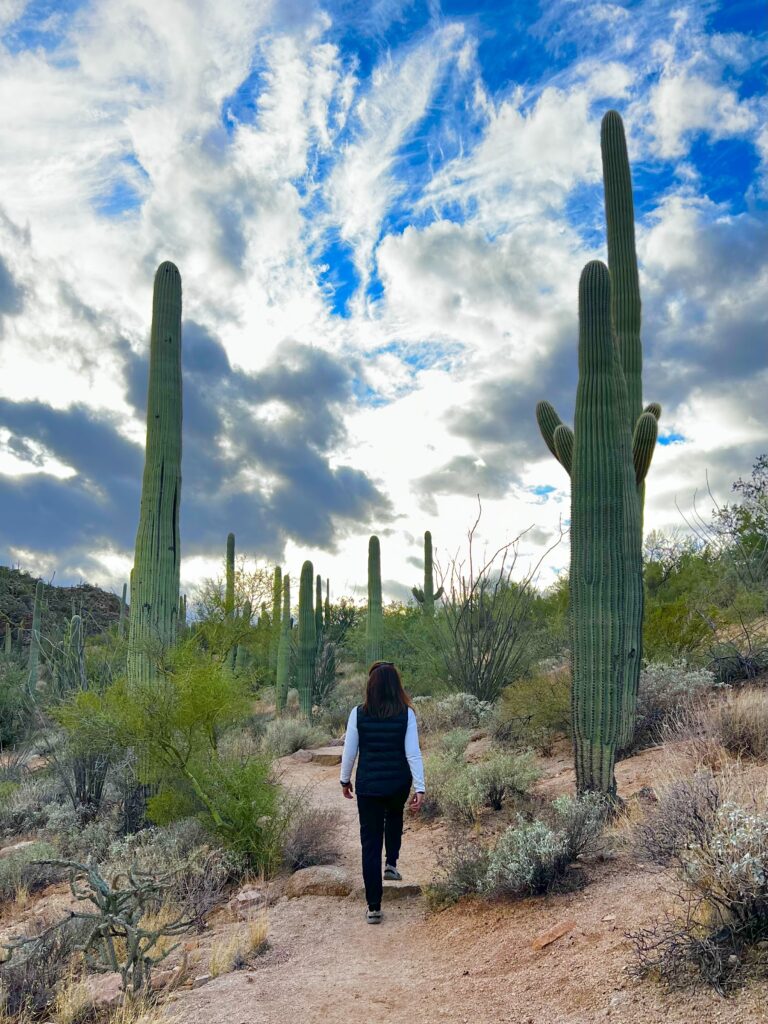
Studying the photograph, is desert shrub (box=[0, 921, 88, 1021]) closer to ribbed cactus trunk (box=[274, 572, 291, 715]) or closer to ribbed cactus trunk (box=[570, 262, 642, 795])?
ribbed cactus trunk (box=[570, 262, 642, 795])

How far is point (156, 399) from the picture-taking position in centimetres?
1130

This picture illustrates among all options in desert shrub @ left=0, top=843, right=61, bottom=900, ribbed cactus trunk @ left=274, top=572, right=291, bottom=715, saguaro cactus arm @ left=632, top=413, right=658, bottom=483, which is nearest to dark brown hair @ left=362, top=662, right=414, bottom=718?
desert shrub @ left=0, top=843, right=61, bottom=900

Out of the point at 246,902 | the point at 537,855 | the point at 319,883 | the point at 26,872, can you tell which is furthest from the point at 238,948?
the point at 26,872

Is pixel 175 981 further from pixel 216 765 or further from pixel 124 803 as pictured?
pixel 124 803

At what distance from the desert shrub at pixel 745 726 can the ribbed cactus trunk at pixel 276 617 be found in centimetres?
1661

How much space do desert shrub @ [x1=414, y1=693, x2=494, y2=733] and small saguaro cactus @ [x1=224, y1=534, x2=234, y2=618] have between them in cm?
527

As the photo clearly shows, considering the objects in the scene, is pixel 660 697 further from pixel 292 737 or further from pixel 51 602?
pixel 51 602

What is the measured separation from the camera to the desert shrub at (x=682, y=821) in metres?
4.38

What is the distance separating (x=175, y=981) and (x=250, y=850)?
99.6 inches

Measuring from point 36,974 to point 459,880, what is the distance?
9.66 feet

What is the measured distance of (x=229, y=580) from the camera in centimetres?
2212

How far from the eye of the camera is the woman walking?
623cm

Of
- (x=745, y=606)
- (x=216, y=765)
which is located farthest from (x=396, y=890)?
(x=745, y=606)

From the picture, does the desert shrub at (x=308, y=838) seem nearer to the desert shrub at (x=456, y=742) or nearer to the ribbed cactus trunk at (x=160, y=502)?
the ribbed cactus trunk at (x=160, y=502)
